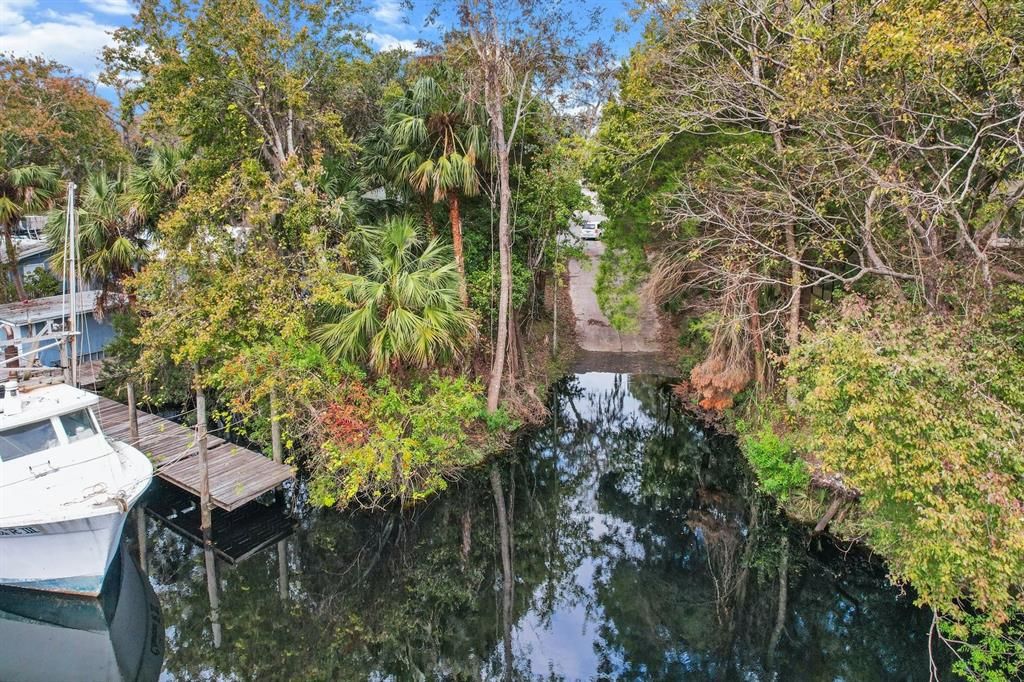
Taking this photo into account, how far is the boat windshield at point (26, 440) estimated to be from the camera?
9562 millimetres

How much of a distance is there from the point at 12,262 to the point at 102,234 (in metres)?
6.11

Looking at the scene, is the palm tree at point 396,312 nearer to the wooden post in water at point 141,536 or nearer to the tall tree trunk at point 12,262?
the wooden post in water at point 141,536

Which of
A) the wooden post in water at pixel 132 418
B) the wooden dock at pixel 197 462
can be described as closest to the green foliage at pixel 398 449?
the wooden dock at pixel 197 462

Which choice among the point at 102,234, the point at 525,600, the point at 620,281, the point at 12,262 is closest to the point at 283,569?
the point at 525,600

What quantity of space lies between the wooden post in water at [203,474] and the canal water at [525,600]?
0.36 metres

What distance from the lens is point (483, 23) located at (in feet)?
43.2

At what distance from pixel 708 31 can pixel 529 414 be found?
1002 cm

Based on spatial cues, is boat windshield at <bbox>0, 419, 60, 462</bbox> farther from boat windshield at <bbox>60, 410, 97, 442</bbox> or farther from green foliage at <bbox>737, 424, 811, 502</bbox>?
green foliage at <bbox>737, 424, 811, 502</bbox>

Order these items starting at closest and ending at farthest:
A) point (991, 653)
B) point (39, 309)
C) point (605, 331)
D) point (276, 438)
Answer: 1. point (991, 653)
2. point (276, 438)
3. point (39, 309)
4. point (605, 331)

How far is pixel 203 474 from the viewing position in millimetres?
10953

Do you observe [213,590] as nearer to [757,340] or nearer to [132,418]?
[132,418]

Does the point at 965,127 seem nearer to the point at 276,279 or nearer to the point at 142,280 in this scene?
the point at 276,279

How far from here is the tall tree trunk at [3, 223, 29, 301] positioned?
1752 cm

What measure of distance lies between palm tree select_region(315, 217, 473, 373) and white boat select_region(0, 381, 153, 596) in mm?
4388
